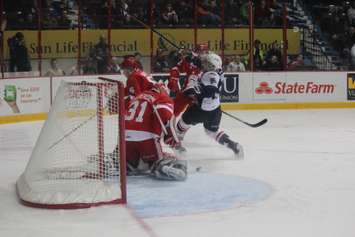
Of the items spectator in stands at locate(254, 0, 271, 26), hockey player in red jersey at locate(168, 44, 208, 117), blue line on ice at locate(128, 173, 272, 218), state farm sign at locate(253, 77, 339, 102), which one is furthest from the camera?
spectator in stands at locate(254, 0, 271, 26)

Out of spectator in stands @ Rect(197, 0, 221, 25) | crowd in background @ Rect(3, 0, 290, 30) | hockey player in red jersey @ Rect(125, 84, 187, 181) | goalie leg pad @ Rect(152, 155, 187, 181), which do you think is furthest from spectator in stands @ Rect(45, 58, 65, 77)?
goalie leg pad @ Rect(152, 155, 187, 181)

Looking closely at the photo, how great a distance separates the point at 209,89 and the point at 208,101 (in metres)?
0.13

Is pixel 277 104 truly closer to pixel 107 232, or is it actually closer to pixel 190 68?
pixel 190 68

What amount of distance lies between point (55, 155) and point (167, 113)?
115 cm

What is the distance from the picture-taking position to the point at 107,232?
15.2 ft

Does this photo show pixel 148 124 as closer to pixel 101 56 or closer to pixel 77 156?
pixel 77 156

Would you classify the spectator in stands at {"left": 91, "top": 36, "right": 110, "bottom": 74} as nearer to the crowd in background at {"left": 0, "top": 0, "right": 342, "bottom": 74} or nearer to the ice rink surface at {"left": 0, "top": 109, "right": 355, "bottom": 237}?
the crowd in background at {"left": 0, "top": 0, "right": 342, "bottom": 74}

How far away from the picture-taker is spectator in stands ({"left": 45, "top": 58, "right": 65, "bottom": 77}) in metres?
11.9

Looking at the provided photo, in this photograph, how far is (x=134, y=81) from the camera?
6402mm

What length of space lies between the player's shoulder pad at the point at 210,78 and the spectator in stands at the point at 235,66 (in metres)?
5.75

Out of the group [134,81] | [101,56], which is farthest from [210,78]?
[101,56]

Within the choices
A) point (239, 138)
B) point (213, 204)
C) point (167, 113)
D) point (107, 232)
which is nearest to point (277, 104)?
point (239, 138)

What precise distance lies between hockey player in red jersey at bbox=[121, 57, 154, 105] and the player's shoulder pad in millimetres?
1017

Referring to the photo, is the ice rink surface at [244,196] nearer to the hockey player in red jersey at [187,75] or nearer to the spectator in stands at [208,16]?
the hockey player in red jersey at [187,75]
